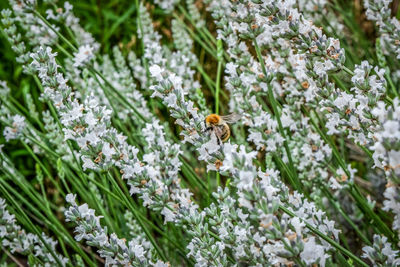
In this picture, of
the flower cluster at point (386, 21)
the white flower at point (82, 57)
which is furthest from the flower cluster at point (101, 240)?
the flower cluster at point (386, 21)

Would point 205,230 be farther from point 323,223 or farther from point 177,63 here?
point 177,63

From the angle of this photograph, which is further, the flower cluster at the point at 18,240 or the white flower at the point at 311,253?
the flower cluster at the point at 18,240

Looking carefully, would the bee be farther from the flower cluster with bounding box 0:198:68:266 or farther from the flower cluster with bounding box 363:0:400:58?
the flower cluster with bounding box 0:198:68:266

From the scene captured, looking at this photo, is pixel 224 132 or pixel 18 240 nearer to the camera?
pixel 224 132

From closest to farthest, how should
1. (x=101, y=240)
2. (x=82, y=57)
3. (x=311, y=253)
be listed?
(x=311, y=253)
(x=101, y=240)
(x=82, y=57)

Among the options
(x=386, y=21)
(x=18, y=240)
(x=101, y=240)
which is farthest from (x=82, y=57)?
(x=386, y=21)

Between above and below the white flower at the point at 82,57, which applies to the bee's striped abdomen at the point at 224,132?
below

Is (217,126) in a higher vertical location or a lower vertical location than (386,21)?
higher

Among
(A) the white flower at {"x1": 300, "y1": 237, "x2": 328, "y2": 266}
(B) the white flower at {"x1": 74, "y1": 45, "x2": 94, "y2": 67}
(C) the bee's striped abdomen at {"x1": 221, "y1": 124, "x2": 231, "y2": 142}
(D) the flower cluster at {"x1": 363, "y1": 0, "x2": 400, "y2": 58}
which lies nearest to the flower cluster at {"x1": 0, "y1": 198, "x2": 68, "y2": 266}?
(B) the white flower at {"x1": 74, "y1": 45, "x2": 94, "y2": 67}

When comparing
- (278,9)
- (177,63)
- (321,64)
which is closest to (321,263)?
(321,64)

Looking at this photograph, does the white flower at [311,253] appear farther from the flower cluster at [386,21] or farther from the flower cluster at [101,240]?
the flower cluster at [386,21]

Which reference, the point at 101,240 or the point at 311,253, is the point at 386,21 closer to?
the point at 311,253
